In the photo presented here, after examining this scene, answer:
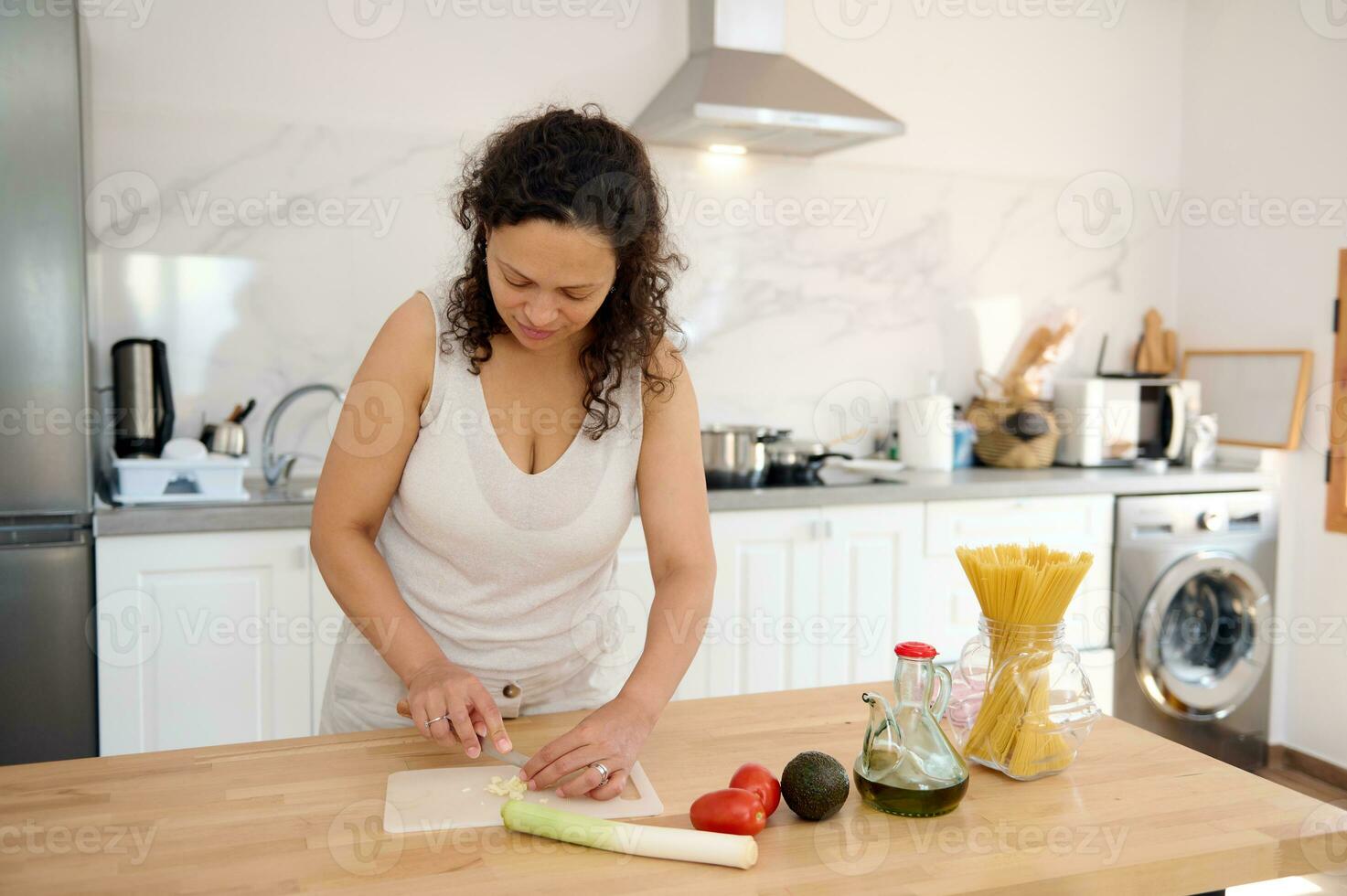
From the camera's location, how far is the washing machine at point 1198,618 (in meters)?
3.04

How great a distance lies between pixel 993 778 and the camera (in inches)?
45.4

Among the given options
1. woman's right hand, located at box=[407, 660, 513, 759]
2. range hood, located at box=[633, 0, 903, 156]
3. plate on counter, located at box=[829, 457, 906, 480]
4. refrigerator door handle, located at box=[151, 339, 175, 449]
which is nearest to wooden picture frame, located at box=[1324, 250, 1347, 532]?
plate on counter, located at box=[829, 457, 906, 480]

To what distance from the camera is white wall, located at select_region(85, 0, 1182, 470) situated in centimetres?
275

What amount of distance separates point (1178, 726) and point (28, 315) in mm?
3064

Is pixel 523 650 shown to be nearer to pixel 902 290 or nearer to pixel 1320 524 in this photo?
pixel 902 290

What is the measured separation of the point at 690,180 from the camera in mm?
3230

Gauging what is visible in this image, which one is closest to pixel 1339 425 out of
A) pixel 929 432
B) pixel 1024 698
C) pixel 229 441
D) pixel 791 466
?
pixel 929 432

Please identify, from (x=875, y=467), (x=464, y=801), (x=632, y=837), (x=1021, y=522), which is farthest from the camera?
(x=875, y=467)

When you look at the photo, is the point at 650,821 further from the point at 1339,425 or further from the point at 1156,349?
the point at 1156,349

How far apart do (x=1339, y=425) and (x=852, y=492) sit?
1.50 m

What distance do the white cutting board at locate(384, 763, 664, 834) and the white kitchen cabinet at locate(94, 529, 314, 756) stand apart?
4.40ft

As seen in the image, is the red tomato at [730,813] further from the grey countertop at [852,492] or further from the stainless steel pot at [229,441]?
the stainless steel pot at [229,441]

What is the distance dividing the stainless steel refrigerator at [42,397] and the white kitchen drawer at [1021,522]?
1971 mm

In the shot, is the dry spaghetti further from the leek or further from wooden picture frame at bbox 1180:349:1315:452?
wooden picture frame at bbox 1180:349:1315:452
